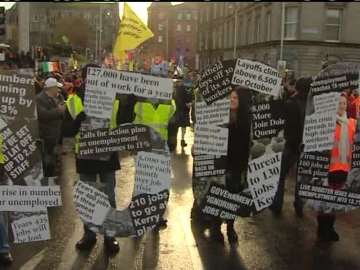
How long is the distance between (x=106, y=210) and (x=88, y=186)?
30cm

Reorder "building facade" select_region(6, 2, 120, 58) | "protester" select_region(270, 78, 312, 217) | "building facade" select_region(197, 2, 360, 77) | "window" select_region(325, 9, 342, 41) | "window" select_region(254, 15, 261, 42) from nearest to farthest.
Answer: "protester" select_region(270, 78, 312, 217) < "building facade" select_region(197, 2, 360, 77) < "window" select_region(325, 9, 342, 41) < "window" select_region(254, 15, 261, 42) < "building facade" select_region(6, 2, 120, 58)

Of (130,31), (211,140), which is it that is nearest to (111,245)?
(211,140)

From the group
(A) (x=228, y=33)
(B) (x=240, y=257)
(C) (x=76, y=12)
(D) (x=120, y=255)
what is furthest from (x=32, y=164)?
(C) (x=76, y=12)

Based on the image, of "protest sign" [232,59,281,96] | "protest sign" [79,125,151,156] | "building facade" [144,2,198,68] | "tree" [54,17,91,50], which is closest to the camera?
"protest sign" [79,125,151,156]

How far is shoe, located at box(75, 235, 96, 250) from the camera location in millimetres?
6422

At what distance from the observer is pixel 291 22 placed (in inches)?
1635

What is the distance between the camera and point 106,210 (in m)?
6.20

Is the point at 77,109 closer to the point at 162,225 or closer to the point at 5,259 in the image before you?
the point at 5,259

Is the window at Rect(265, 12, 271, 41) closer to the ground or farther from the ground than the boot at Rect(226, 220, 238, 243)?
farther from the ground

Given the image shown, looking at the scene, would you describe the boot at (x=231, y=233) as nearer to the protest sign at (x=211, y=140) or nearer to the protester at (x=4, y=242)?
the protest sign at (x=211, y=140)

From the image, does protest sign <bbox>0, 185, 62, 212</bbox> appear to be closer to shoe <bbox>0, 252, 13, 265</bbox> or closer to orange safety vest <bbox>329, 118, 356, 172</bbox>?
shoe <bbox>0, 252, 13, 265</bbox>

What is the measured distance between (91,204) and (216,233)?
5.24 ft

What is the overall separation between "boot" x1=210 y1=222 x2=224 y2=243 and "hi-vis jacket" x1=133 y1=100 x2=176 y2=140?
1.35 metres

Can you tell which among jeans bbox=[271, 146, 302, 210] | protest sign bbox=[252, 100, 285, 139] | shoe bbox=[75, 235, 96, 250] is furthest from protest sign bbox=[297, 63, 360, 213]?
shoe bbox=[75, 235, 96, 250]
